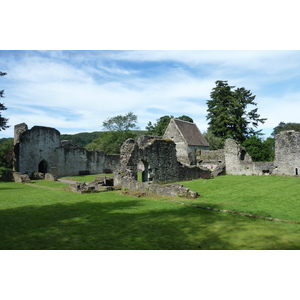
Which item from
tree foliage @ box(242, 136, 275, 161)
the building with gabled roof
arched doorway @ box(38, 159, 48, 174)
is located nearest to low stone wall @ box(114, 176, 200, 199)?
arched doorway @ box(38, 159, 48, 174)

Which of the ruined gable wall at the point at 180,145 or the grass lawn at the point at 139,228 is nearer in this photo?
the grass lawn at the point at 139,228

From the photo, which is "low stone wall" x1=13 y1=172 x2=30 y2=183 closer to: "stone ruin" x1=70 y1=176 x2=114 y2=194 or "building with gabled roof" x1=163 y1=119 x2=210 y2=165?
"stone ruin" x1=70 y1=176 x2=114 y2=194

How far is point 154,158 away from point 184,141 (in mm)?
14782

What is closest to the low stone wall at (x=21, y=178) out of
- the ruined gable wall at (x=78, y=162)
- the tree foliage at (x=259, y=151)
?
the ruined gable wall at (x=78, y=162)

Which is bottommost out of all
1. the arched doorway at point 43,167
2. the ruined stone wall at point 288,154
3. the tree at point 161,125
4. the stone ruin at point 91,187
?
the stone ruin at point 91,187

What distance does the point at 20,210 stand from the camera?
31.1ft

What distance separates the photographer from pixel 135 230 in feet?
22.0

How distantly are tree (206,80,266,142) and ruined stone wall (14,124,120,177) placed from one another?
75.2ft

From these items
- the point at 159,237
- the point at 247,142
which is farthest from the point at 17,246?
the point at 247,142

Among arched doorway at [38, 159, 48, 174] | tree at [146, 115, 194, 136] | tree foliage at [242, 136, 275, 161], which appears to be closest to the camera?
arched doorway at [38, 159, 48, 174]

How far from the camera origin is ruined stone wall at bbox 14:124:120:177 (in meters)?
27.1

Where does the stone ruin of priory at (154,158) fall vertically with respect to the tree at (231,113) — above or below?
below

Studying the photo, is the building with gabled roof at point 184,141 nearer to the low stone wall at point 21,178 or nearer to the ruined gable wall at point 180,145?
the ruined gable wall at point 180,145

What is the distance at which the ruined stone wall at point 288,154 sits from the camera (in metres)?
24.2
